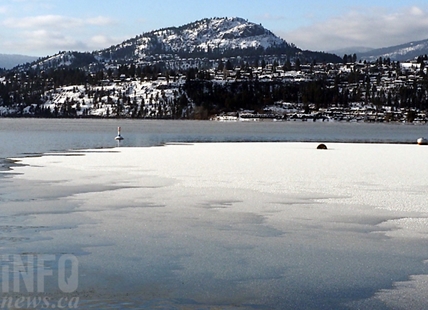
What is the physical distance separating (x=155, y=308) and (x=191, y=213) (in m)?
8.18

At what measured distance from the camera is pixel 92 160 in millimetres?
35438

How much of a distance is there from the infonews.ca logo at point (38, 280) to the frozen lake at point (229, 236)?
7.8 inches

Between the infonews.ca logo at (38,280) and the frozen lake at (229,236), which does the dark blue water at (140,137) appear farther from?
the infonews.ca logo at (38,280)

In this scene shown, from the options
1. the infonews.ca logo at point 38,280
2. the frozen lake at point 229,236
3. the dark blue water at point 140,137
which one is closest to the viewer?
the infonews.ca logo at point 38,280

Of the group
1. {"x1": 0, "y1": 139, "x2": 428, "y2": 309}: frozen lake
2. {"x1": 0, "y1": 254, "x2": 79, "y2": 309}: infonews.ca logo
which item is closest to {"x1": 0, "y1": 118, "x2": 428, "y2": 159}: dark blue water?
{"x1": 0, "y1": 139, "x2": 428, "y2": 309}: frozen lake

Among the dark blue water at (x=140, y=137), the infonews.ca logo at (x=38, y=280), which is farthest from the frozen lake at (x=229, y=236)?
the dark blue water at (x=140, y=137)

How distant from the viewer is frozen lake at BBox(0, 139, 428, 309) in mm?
10531

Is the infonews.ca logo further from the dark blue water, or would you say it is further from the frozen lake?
the dark blue water

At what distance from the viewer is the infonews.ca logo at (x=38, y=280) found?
384 inches

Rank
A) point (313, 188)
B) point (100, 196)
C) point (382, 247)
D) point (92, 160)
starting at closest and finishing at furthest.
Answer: point (382, 247) < point (100, 196) < point (313, 188) < point (92, 160)

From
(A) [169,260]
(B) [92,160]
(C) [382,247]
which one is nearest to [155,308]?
(A) [169,260]

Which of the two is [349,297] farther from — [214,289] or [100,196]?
[100,196]

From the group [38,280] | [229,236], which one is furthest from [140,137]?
[38,280]

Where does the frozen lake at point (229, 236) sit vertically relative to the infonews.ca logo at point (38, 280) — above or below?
below
